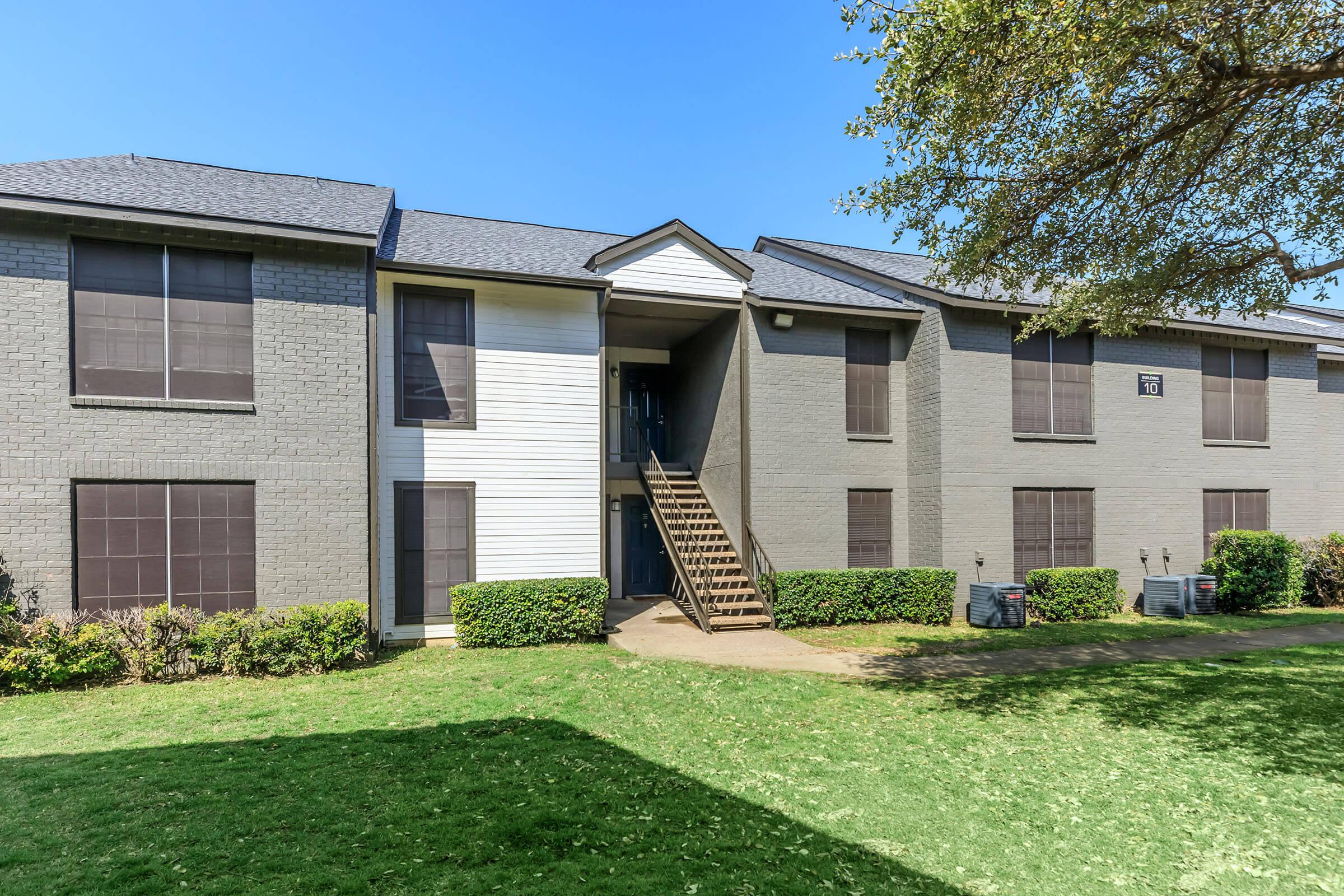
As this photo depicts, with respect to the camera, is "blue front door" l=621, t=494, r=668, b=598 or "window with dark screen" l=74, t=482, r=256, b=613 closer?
"window with dark screen" l=74, t=482, r=256, b=613

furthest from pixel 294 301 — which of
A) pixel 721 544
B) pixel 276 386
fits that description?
pixel 721 544

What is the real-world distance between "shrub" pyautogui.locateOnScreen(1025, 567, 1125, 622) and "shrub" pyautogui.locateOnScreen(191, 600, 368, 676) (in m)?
11.8

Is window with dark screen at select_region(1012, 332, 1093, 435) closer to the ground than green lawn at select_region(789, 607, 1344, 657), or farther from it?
farther from it

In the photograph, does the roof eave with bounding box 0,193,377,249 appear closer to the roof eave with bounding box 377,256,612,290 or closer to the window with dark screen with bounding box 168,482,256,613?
the roof eave with bounding box 377,256,612,290

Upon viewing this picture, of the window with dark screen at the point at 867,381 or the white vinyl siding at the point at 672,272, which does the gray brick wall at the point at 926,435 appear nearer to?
the window with dark screen at the point at 867,381

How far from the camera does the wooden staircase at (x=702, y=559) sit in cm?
1188

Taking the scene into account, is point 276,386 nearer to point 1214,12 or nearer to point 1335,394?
point 1214,12

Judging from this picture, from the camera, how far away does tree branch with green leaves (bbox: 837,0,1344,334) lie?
6059mm

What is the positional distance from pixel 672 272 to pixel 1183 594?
11820 millimetres

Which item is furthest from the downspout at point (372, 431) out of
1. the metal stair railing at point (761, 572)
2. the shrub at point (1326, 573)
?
the shrub at point (1326, 573)

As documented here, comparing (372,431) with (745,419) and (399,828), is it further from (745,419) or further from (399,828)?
(399,828)

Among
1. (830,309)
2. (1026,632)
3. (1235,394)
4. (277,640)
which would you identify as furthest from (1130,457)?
(277,640)

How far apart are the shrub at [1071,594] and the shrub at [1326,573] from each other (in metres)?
5.32

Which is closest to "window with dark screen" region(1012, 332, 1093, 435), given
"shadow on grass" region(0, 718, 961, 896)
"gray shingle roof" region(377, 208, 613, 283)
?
"gray shingle roof" region(377, 208, 613, 283)
